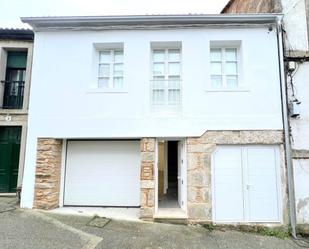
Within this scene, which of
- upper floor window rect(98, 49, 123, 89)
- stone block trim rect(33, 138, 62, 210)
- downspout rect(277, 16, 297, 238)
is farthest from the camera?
upper floor window rect(98, 49, 123, 89)

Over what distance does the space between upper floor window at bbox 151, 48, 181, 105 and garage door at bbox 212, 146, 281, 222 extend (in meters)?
2.34

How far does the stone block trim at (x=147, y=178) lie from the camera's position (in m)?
6.60

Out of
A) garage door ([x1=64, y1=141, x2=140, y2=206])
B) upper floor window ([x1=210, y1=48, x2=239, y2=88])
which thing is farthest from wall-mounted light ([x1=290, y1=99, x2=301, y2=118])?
garage door ([x1=64, y1=141, x2=140, y2=206])

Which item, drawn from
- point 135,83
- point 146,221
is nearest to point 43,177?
point 146,221

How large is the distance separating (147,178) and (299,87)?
5.52 m

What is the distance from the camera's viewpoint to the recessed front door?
8.59 m

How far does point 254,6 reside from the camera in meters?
8.59

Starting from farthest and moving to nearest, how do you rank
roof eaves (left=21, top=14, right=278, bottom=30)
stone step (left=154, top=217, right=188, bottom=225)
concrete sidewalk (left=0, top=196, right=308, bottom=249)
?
1. roof eaves (left=21, top=14, right=278, bottom=30)
2. stone step (left=154, top=217, right=188, bottom=225)
3. concrete sidewalk (left=0, top=196, right=308, bottom=249)

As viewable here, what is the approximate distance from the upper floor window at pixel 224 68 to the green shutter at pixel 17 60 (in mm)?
7612

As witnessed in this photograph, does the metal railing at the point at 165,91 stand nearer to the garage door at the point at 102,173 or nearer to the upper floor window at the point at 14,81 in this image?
the garage door at the point at 102,173

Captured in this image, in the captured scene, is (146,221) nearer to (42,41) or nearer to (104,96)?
(104,96)

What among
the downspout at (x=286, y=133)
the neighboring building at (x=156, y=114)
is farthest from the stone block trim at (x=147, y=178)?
the downspout at (x=286, y=133)

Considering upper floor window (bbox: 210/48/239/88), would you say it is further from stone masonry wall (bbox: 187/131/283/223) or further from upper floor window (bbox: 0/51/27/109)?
upper floor window (bbox: 0/51/27/109)

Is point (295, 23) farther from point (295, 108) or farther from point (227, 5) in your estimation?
point (227, 5)
